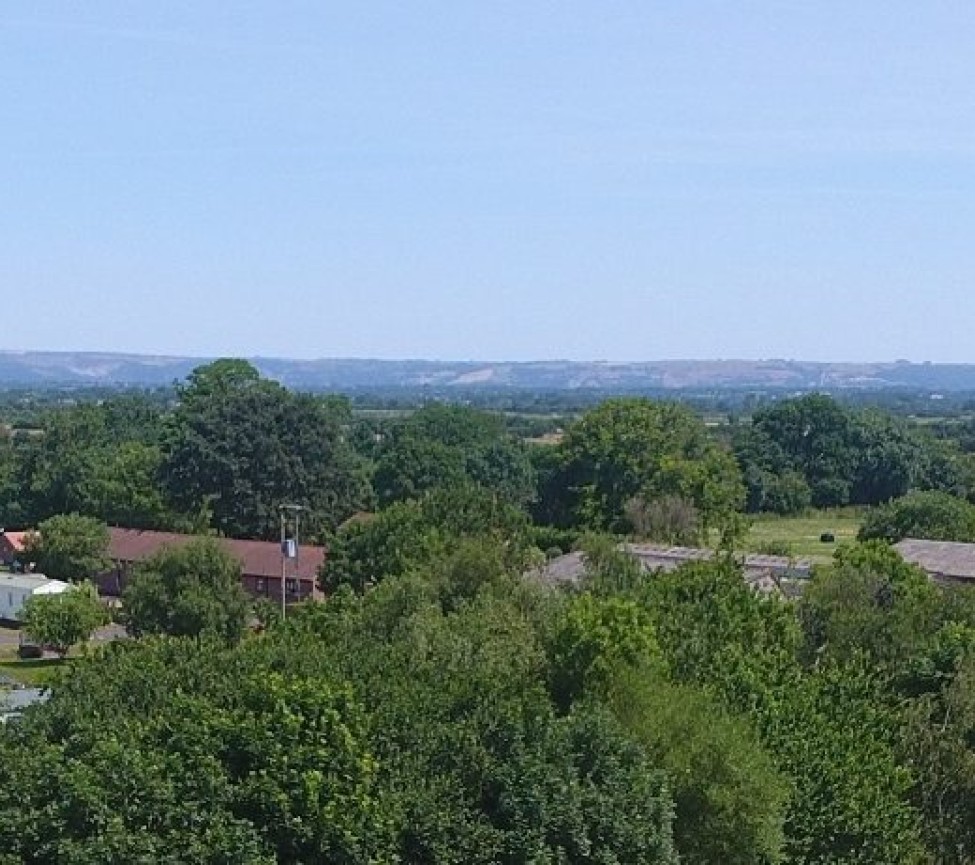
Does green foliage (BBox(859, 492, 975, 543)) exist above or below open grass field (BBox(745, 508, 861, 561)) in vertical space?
above

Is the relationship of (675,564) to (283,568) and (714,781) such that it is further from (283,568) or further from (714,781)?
(714,781)

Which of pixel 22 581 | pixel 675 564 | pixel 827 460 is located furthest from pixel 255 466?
pixel 827 460

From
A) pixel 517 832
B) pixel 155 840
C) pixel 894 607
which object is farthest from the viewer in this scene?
pixel 894 607

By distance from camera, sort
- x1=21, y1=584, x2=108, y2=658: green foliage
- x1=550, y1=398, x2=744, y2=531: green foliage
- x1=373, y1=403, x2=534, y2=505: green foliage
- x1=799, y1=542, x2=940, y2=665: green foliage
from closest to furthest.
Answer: x1=799, y1=542, x2=940, y2=665: green foliage, x1=21, y1=584, x2=108, y2=658: green foliage, x1=550, y1=398, x2=744, y2=531: green foliage, x1=373, y1=403, x2=534, y2=505: green foliage

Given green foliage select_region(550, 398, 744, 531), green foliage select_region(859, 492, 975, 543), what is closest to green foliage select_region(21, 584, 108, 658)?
green foliage select_region(550, 398, 744, 531)

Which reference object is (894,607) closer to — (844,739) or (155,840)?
(844,739)

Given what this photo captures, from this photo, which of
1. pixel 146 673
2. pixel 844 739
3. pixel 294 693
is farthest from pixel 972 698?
pixel 146 673

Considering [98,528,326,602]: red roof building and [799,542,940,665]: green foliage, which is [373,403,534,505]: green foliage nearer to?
[98,528,326,602]: red roof building
